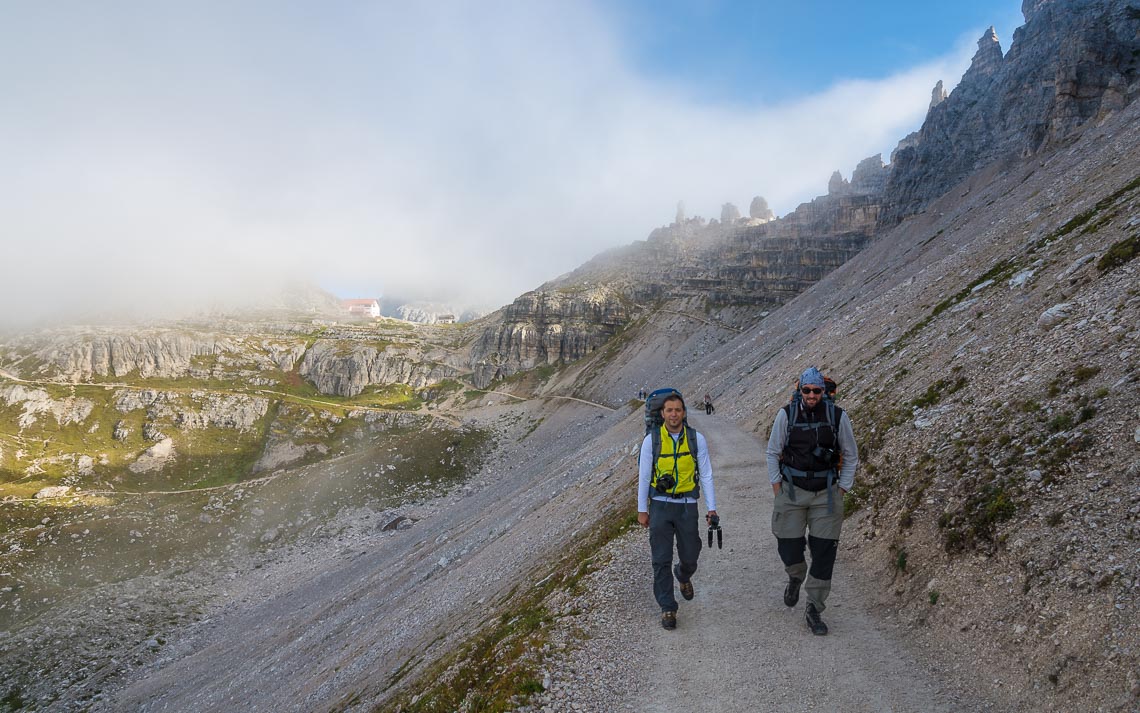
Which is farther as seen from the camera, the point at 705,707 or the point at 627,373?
the point at 627,373

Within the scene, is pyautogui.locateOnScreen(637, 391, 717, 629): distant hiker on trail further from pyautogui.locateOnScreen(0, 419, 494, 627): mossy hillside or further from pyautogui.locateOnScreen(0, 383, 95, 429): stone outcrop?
pyautogui.locateOnScreen(0, 383, 95, 429): stone outcrop

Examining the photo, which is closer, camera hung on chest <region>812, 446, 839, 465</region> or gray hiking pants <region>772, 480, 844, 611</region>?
camera hung on chest <region>812, 446, 839, 465</region>

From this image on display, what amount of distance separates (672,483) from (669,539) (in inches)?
47.5

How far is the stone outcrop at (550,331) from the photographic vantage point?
480 feet

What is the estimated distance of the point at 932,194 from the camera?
9512 centimetres

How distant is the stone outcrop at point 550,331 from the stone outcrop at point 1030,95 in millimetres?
73457

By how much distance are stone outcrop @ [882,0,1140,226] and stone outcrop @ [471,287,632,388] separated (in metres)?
73.5

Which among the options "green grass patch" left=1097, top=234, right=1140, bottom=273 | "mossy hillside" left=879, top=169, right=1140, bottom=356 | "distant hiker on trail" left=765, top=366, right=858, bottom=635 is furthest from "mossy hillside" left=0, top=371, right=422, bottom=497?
"green grass patch" left=1097, top=234, right=1140, bottom=273

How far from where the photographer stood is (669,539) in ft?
31.6

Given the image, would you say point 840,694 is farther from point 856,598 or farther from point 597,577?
point 597,577

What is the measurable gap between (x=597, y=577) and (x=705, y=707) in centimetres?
→ 494

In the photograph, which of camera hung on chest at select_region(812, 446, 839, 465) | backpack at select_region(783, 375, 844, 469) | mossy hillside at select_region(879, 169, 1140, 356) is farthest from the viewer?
mossy hillside at select_region(879, 169, 1140, 356)

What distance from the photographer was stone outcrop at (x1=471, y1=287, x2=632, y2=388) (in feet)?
480

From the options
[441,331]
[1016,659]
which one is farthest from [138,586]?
[441,331]
